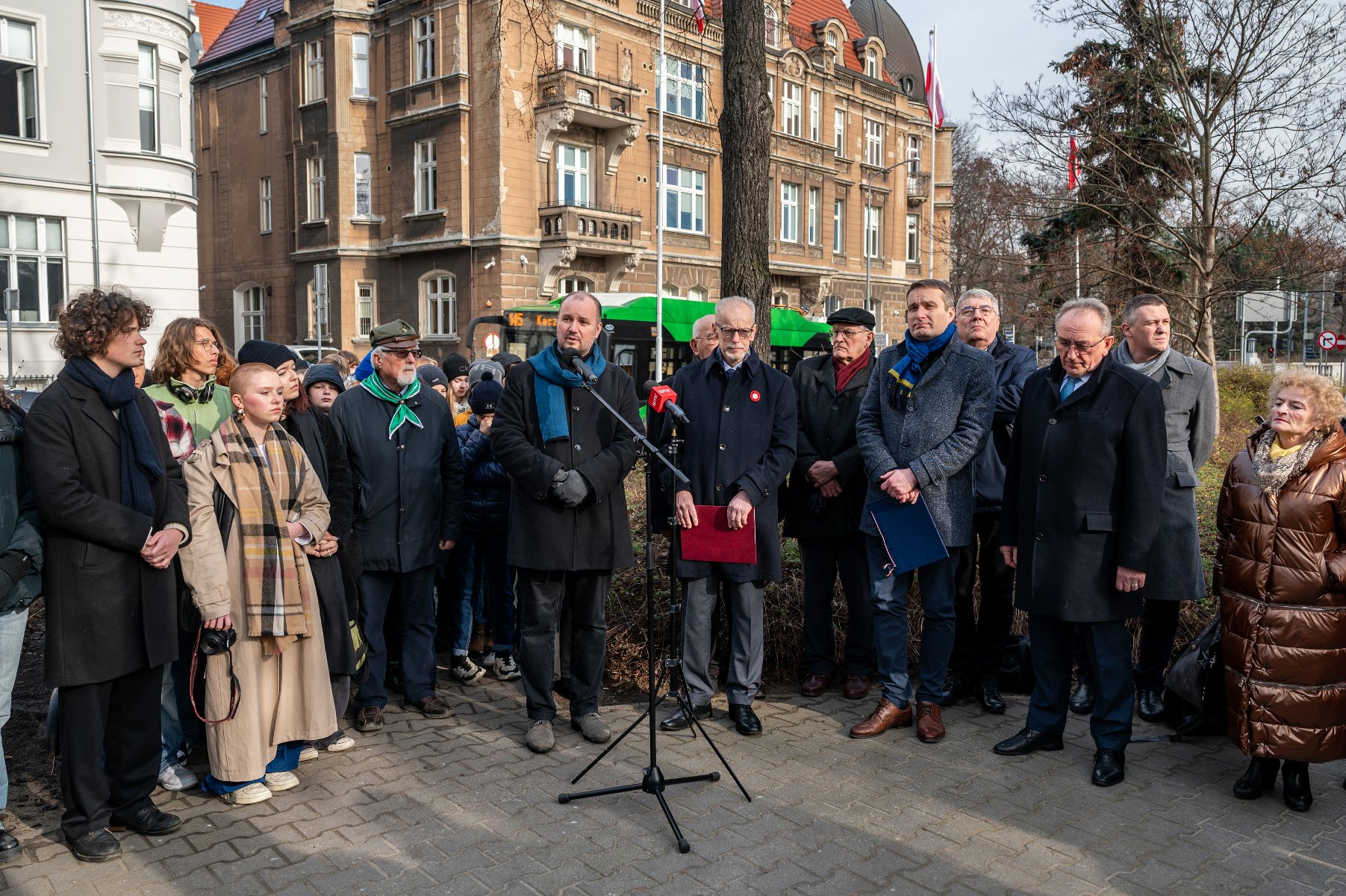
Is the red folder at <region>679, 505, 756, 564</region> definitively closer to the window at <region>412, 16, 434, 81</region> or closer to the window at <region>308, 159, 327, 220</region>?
the window at <region>412, 16, 434, 81</region>

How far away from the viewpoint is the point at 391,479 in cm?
577

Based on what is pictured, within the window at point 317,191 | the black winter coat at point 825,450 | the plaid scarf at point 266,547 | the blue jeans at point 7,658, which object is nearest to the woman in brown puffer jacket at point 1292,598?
the black winter coat at point 825,450

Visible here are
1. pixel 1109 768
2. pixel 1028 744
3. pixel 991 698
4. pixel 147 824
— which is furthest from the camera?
pixel 991 698

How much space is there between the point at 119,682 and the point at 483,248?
2769 cm

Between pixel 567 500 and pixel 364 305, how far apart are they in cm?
3097

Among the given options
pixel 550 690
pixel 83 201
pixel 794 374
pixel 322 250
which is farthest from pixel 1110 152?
pixel 322 250

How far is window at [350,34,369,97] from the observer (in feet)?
109

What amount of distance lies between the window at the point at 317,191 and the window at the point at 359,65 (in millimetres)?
2761

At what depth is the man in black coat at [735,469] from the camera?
566 cm

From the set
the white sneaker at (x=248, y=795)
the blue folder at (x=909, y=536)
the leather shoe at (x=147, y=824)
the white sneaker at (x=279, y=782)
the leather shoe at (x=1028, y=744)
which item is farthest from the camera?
the blue folder at (x=909, y=536)

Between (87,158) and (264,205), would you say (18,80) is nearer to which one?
(87,158)

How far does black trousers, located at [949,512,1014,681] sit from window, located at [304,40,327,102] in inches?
1313

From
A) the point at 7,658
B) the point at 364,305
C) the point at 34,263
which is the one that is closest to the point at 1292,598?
the point at 7,658

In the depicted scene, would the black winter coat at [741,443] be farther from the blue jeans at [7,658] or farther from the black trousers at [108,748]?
the blue jeans at [7,658]
